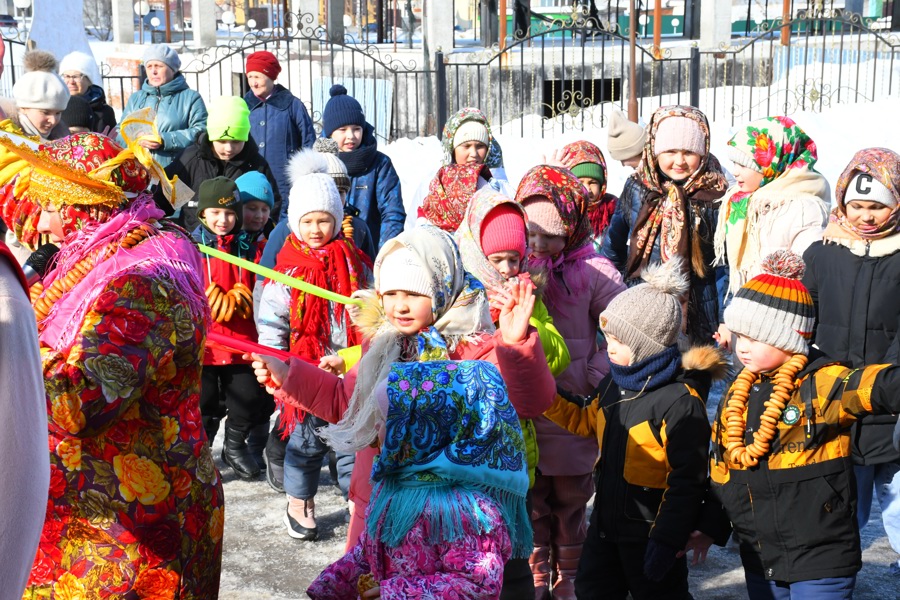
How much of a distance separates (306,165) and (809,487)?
140 inches

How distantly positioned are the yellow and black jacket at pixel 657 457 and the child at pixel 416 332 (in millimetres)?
486

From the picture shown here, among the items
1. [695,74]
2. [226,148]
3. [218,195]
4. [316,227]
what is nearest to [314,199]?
[316,227]

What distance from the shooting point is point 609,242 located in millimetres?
6223

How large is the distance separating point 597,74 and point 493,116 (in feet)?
7.15

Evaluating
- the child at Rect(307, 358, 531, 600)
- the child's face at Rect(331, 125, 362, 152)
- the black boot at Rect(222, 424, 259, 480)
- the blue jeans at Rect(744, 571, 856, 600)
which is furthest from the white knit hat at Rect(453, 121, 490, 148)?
the child at Rect(307, 358, 531, 600)

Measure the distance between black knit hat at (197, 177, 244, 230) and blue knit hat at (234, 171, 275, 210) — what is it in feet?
1.10

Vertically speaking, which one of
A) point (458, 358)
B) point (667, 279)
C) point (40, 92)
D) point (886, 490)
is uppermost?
point (40, 92)

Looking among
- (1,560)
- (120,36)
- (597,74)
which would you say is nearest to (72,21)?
(120,36)

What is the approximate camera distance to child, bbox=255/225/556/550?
10.6 ft

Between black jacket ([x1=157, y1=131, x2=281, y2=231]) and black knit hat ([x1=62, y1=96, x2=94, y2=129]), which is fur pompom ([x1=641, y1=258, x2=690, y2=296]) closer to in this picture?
black jacket ([x1=157, y1=131, x2=281, y2=231])

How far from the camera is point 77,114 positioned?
8.78 m

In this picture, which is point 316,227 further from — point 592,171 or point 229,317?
point 592,171

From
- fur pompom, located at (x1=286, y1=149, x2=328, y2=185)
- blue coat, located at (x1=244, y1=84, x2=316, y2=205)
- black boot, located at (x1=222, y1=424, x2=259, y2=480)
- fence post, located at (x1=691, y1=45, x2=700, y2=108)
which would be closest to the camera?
black boot, located at (x1=222, y1=424, x2=259, y2=480)

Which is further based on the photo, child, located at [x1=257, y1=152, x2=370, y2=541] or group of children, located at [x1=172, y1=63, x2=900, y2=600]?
child, located at [x1=257, y1=152, x2=370, y2=541]
